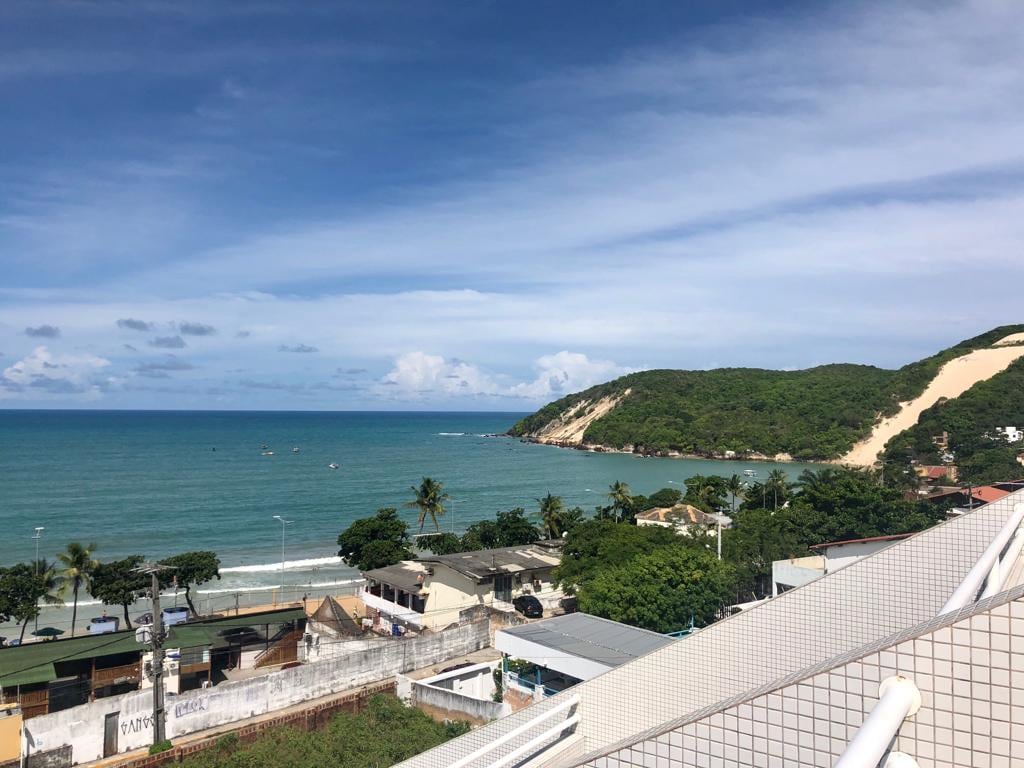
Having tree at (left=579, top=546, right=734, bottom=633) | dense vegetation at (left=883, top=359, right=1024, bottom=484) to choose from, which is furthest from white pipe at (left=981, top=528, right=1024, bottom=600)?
dense vegetation at (left=883, top=359, right=1024, bottom=484)

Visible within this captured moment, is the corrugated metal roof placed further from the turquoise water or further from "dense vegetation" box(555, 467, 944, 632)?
the turquoise water

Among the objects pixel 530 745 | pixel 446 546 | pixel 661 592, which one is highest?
pixel 530 745

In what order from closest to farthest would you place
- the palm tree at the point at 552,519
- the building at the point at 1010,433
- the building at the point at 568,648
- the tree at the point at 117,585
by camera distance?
the building at the point at 568,648 < the tree at the point at 117,585 < the palm tree at the point at 552,519 < the building at the point at 1010,433

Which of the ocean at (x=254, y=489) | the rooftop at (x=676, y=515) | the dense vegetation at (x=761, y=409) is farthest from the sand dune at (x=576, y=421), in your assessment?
the rooftop at (x=676, y=515)

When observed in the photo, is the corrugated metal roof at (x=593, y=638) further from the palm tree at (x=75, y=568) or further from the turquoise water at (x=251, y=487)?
the turquoise water at (x=251, y=487)

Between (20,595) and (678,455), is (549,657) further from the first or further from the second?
(678,455)

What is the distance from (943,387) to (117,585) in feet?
483

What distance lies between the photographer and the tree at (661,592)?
2531cm

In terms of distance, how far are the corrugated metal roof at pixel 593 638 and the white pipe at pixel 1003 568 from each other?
11.3 meters

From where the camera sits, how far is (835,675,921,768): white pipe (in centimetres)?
350

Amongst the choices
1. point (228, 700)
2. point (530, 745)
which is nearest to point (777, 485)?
point (228, 700)

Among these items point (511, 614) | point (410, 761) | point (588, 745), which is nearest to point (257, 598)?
point (511, 614)

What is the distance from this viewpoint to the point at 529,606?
32125 mm

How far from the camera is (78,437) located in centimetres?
15300
